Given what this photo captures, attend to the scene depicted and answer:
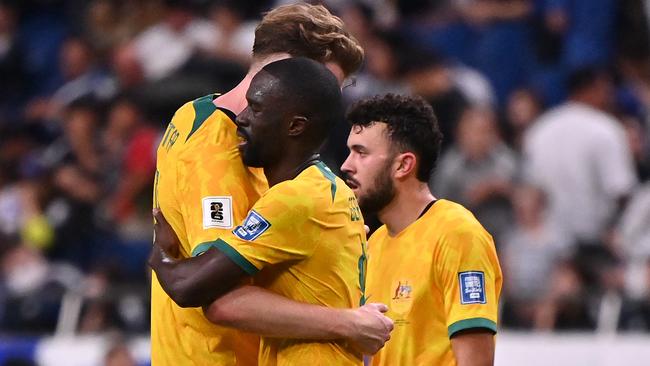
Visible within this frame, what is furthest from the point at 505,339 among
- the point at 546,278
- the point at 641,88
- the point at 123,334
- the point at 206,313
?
the point at 206,313

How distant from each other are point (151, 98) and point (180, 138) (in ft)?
21.9

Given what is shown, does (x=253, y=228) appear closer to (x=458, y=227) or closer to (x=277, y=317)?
(x=277, y=317)

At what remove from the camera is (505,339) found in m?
7.42

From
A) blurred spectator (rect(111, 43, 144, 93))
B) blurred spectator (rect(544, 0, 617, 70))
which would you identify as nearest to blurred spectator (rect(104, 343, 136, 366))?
blurred spectator (rect(111, 43, 144, 93))

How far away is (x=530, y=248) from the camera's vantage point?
843 centimetres

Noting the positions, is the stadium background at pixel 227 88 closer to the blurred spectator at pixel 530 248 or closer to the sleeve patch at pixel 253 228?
the blurred spectator at pixel 530 248

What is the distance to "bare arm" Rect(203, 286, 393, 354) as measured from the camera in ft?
11.7

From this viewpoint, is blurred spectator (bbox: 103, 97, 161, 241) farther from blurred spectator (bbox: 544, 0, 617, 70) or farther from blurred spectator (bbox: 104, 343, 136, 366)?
blurred spectator (bbox: 544, 0, 617, 70)

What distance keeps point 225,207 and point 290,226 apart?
22cm

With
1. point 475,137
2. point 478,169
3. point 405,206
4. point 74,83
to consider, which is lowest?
point 405,206

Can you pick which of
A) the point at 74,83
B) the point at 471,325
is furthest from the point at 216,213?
the point at 74,83

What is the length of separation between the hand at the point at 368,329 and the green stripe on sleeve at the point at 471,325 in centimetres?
71

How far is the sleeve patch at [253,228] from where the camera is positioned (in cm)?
358

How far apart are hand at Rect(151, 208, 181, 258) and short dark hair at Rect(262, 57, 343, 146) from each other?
0.53 metres
